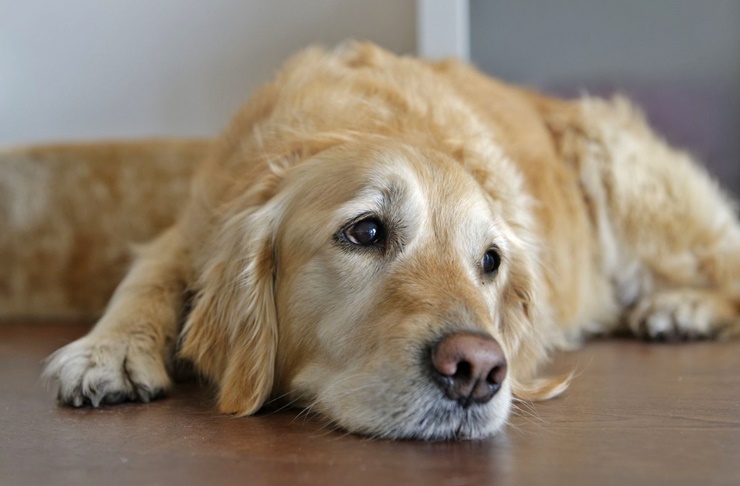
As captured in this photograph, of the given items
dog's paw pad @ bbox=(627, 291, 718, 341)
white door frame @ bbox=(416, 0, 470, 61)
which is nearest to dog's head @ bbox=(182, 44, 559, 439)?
dog's paw pad @ bbox=(627, 291, 718, 341)

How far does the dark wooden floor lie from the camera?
1.55 metres

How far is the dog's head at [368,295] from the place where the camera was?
1776mm

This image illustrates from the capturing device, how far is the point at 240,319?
2182 millimetres

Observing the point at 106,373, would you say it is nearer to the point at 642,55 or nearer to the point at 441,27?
the point at 441,27

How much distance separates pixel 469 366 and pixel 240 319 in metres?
0.70

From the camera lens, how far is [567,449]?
173 centimetres

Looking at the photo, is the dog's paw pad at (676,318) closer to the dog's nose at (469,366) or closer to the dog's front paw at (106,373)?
the dog's nose at (469,366)

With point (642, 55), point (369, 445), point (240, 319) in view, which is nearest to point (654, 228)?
point (642, 55)

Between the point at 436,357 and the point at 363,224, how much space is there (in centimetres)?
47

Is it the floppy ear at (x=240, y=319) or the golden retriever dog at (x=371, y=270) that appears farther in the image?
the floppy ear at (x=240, y=319)

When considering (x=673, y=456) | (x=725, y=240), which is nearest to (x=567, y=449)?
(x=673, y=456)

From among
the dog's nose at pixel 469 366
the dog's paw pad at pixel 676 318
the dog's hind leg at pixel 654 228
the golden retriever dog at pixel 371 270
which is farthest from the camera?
the dog's hind leg at pixel 654 228

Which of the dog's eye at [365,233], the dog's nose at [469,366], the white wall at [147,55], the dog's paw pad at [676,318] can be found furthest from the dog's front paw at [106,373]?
the white wall at [147,55]

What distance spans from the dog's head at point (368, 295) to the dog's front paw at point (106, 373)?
12 centimetres
